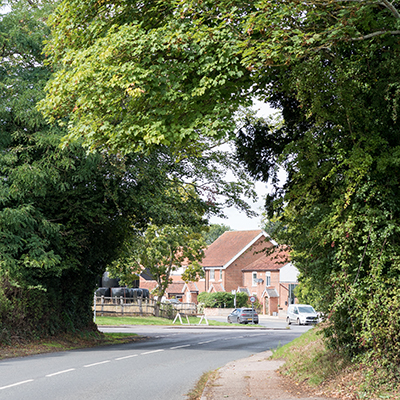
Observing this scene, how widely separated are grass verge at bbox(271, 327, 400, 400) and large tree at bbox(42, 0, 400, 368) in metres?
0.36

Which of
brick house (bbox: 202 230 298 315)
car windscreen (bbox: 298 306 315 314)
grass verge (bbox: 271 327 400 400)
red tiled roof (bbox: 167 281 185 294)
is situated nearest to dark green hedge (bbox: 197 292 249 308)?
brick house (bbox: 202 230 298 315)

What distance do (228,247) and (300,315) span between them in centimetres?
3090

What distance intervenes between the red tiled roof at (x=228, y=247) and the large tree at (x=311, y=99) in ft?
218

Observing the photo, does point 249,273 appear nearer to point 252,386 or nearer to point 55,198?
point 55,198

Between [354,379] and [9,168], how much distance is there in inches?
A: 471

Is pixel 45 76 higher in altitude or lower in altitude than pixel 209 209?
higher

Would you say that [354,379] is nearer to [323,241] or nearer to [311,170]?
[323,241]

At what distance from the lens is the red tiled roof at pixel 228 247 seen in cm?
7656

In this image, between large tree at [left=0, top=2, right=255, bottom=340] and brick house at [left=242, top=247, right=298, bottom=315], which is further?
brick house at [left=242, top=247, right=298, bottom=315]

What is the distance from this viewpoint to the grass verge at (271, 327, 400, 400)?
8.35 meters

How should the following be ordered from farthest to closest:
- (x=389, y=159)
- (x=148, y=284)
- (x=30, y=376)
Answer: (x=148, y=284) < (x=30, y=376) < (x=389, y=159)

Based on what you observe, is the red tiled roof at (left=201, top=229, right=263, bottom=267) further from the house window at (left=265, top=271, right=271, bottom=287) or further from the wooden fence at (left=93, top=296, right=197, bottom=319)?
the wooden fence at (left=93, top=296, right=197, bottom=319)

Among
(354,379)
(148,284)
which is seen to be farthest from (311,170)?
(148,284)

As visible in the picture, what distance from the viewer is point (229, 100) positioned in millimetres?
9242
